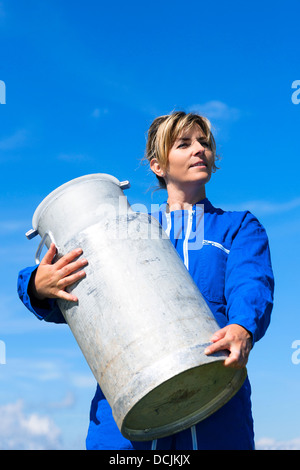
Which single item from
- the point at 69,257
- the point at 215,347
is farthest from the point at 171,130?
the point at 215,347

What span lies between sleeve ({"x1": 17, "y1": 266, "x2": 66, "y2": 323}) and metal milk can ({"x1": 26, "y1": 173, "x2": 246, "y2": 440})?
32 cm

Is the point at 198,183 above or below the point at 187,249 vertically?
above

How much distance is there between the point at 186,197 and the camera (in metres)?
3.84

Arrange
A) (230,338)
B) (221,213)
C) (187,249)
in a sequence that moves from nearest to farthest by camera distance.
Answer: (230,338) → (187,249) → (221,213)

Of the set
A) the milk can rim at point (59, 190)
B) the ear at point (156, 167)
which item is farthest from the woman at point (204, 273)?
the milk can rim at point (59, 190)

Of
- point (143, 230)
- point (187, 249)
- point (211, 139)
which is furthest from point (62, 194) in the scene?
point (211, 139)

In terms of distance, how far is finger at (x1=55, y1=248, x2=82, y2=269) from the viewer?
9.65 ft

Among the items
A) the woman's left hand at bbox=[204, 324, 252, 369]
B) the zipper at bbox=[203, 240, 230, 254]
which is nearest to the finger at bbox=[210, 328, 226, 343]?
the woman's left hand at bbox=[204, 324, 252, 369]

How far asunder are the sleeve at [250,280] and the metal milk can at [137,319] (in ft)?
0.61

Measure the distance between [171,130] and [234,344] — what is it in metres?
1.77
